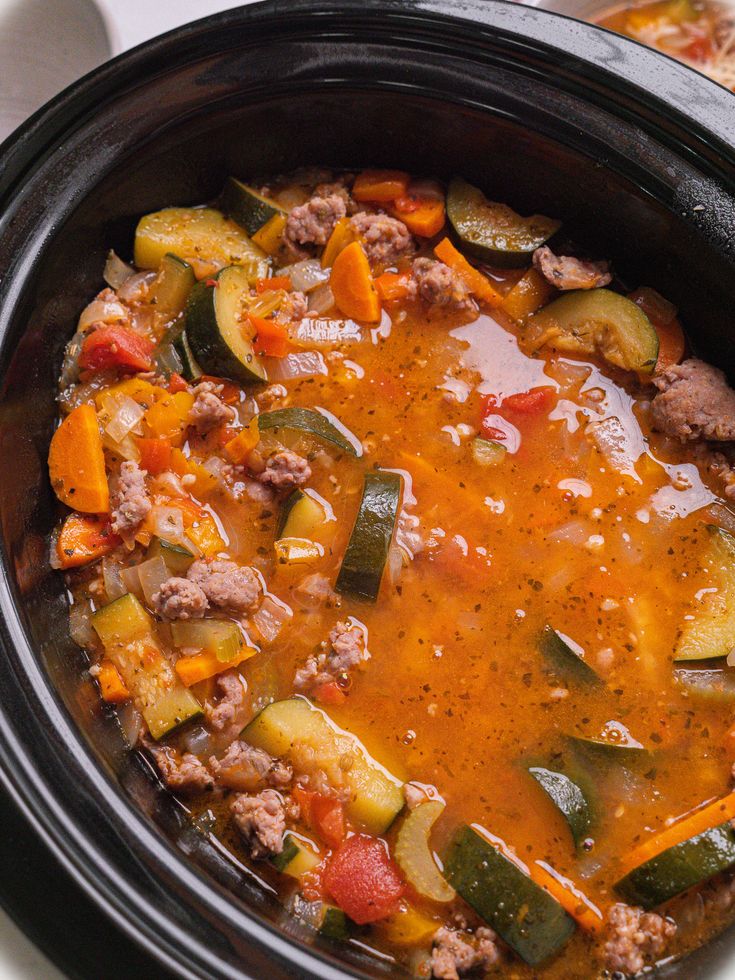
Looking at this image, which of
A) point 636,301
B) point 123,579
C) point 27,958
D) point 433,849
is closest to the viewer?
point 27,958

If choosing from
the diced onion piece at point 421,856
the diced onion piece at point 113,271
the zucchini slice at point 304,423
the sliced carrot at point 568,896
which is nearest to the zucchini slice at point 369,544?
the zucchini slice at point 304,423

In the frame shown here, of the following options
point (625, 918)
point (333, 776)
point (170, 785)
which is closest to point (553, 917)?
point (625, 918)

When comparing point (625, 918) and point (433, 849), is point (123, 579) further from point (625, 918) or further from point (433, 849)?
point (625, 918)

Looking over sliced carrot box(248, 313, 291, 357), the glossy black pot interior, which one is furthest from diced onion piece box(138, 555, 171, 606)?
sliced carrot box(248, 313, 291, 357)

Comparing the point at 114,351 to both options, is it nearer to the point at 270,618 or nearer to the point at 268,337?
the point at 268,337

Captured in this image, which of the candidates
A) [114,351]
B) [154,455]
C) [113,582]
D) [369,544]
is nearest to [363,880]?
[369,544]

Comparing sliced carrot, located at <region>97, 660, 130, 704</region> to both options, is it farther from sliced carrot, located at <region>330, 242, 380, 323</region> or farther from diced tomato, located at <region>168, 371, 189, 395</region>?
sliced carrot, located at <region>330, 242, 380, 323</region>
